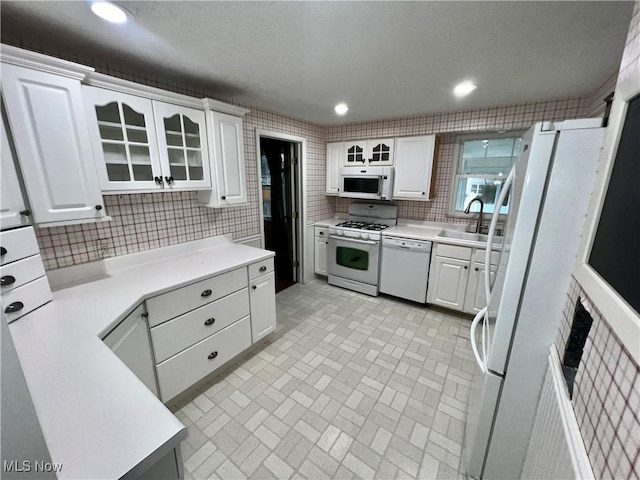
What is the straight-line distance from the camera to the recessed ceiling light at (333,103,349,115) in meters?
2.61

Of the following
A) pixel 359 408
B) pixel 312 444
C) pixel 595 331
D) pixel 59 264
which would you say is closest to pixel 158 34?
pixel 59 264

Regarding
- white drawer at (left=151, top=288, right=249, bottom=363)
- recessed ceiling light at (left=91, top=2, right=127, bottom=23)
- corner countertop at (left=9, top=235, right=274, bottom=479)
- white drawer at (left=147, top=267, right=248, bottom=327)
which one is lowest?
white drawer at (left=151, top=288, right=249, bottom=363)

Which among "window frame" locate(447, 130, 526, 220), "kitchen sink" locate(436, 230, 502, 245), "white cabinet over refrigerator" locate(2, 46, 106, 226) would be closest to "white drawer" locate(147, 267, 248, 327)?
"white cabinet over refrigerator" locate(2, 46, 106, 226)

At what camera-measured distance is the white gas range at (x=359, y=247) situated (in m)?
3.27

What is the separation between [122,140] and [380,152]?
2.74m

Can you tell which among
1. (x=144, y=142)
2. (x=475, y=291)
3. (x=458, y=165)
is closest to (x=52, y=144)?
(x=144, y=142)

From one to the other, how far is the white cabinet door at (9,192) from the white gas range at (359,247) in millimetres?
2808

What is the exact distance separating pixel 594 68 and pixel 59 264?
373cm

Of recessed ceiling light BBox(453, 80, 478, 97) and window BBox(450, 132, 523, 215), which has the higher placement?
recessed ceiling light BBox(453, 80, 478, 97)

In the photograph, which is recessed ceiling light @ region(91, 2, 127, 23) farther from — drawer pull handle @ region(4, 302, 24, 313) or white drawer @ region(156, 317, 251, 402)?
white drawer @ region(156, 317, 251, 402)

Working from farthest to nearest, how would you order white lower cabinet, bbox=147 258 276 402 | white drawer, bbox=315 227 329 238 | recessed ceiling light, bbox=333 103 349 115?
1. white drawer, bbox=315 227 329 238
2. recessed ceiling light, bbox=333 103 349 115
3. white lower cabinet, bbox=147 258 276 402

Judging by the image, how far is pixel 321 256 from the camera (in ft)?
12.5

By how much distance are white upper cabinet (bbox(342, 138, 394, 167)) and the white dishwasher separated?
3.43 ft

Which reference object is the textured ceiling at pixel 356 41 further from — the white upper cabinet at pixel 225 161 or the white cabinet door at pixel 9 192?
the white cabinet door at pixel 9 192
